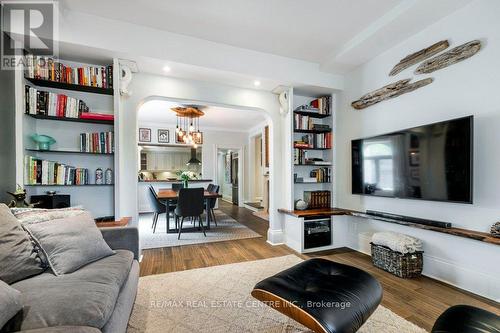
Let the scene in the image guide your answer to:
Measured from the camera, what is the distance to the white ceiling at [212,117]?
4.98 meters

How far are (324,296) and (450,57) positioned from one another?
8.52 ft

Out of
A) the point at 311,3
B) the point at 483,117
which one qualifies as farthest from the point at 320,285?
the point at 311,3

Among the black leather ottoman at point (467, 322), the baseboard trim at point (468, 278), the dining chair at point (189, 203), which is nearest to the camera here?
the black leather ottoman at point (467, 322)

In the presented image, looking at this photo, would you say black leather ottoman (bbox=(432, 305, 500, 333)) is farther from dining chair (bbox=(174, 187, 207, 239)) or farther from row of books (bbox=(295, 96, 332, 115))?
dining chair (bbox=(174, 187, 207, 239))

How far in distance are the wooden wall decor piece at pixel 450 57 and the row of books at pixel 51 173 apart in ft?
13.0

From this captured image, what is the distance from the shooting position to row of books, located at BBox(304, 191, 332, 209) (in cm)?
351

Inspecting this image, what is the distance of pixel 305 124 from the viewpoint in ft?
11.5

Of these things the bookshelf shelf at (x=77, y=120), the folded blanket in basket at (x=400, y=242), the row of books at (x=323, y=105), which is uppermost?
the row of books at (x=323, y=105)

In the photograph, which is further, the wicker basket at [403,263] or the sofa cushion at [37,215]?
the wicker basket at [403,263]

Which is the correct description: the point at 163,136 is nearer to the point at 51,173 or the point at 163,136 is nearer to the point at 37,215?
the point at 51,173

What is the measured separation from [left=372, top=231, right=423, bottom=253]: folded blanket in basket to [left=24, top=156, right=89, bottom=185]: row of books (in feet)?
11.4

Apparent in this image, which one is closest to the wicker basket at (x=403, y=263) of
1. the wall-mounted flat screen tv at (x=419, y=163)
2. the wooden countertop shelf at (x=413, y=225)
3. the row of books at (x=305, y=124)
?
the wooden countertop shelf at (x=413, y=225)

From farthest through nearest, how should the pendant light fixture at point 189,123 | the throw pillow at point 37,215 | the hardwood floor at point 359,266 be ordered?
1. the pendant light fixture at point 189,123
2. the hardwood floor at point 359,266
3. the throw pillow at point 37,215

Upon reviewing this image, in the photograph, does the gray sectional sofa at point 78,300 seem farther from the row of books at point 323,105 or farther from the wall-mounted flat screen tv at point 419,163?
the row of books at point 323,105
